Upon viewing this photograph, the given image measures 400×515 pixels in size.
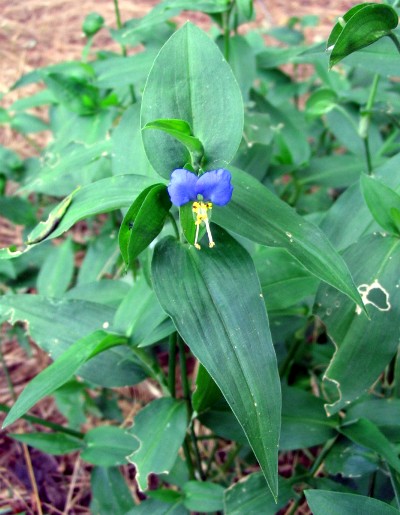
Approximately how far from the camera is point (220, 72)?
134 centimetres

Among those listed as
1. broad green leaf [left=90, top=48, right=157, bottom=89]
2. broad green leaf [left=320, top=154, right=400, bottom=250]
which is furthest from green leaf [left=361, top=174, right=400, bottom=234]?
broad green leaf [left=90, top=48, right=157, bottom=89]

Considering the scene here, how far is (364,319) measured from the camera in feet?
4.85

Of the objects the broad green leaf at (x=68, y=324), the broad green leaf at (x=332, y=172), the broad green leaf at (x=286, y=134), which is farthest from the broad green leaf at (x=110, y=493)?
the broad green leaf at (x=286, y=134)

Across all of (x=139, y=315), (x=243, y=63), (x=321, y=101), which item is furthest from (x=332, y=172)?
(x=139, y=315)

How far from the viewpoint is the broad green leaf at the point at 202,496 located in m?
1.62

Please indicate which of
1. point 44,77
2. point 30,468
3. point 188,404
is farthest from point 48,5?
point 188,404

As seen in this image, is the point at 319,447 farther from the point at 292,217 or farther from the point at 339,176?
the point at 292,217

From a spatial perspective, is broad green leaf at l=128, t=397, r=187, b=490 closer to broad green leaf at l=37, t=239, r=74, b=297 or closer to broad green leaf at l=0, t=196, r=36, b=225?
broad green leaf at l=37, t=239, r=74, b=297

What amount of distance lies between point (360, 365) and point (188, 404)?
1.59 feet

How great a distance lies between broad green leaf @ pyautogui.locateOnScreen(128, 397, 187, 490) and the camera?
1523mm

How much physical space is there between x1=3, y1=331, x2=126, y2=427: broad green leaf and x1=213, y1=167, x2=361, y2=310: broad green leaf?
0.44 metres

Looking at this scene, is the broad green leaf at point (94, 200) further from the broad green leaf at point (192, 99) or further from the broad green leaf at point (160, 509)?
the broad green leaf at point (160, 509)

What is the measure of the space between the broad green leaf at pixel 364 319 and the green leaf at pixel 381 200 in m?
0.05

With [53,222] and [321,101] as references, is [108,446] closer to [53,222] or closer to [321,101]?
[53,222]
